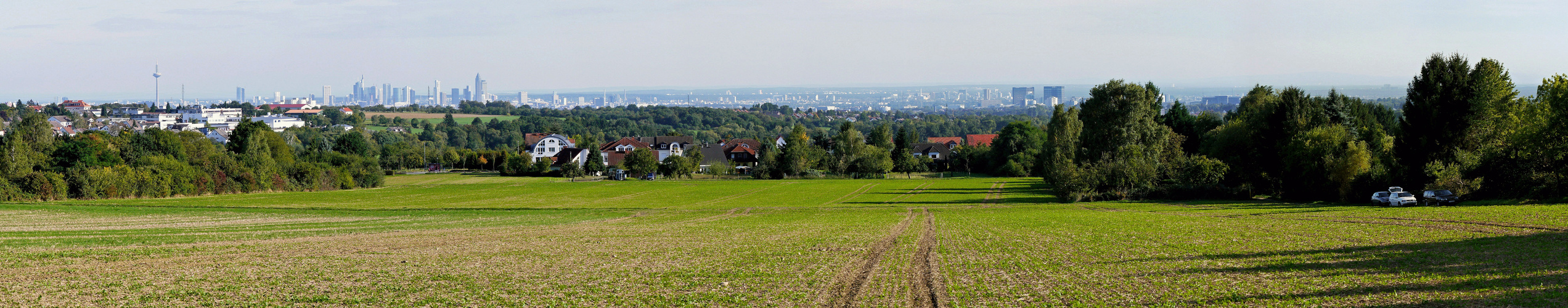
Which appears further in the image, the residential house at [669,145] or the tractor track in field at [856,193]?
the residential house at [669,145]

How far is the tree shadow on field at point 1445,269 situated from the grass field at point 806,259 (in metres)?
0.07

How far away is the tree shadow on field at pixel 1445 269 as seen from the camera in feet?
44.0

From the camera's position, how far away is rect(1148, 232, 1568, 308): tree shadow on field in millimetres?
13398

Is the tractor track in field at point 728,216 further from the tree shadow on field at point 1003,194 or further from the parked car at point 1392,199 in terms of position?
the parked car at point 1392,199

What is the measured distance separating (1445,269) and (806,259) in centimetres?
1254

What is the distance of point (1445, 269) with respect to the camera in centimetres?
1592

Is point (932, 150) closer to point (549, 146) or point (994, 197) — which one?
point (549, 146)

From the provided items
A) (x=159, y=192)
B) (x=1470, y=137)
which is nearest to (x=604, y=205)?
(x=159, y=192)

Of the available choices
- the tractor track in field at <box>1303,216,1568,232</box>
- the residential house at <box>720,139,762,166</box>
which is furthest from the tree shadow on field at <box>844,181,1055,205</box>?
the residential house at <box>720,139,762,166</box>

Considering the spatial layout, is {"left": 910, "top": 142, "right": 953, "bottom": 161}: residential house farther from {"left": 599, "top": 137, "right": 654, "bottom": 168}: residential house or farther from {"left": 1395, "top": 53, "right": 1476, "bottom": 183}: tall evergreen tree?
{"left": 1395, "top": 53, "right": 1476, "bottom": 183}: tall evergreen tree

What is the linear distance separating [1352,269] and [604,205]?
43.2 meters

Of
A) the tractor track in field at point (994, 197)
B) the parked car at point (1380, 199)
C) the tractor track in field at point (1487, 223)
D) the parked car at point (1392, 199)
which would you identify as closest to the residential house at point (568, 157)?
the tractor track in field at point (994, 197)

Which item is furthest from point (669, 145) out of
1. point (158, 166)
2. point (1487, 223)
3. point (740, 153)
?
point (1487, 223)

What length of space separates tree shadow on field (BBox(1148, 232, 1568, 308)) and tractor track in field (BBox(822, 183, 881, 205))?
3688cm
